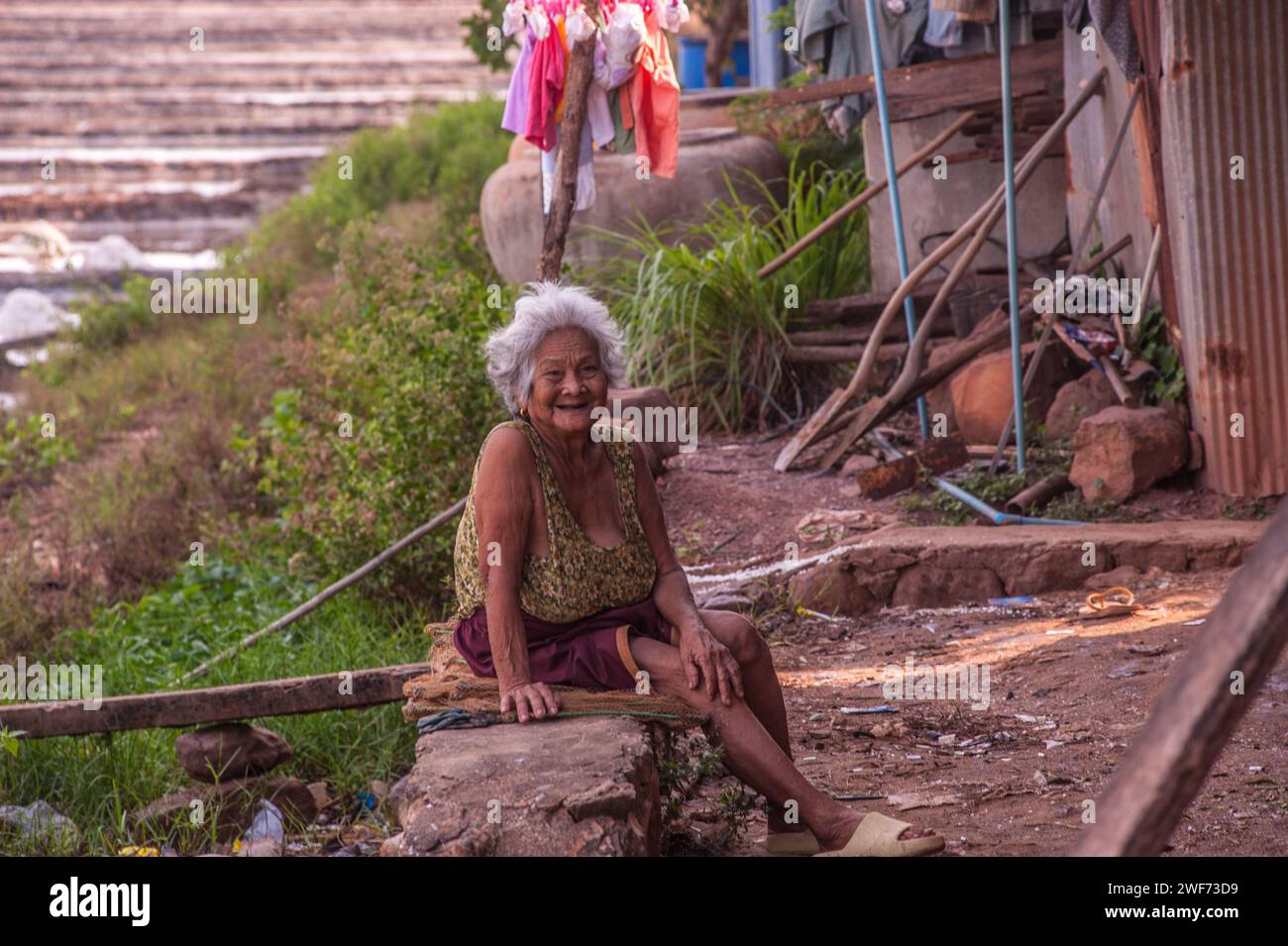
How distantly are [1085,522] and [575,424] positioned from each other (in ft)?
10.5

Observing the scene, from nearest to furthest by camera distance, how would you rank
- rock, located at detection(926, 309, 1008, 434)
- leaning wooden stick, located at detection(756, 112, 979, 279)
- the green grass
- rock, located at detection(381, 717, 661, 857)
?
rock, located at detection(381, 717, 661, 857)
the green grass
rock, located at detection(926, 309, 1008, 434)
leaning wooden stick, located at detection(756, 112, 979, 279)

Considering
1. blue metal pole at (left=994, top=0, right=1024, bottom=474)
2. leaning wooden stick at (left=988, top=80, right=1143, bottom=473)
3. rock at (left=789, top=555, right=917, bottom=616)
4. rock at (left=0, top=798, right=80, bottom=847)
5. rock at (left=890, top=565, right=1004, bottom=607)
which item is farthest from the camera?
leaning wooden stick at (left=988, top=80, right=1143, bottom=473)

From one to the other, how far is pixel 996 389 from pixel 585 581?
4.31 metres

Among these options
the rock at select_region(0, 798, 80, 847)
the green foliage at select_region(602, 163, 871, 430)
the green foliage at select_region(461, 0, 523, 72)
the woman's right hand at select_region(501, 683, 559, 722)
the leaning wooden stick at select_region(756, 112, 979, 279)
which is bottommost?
the rock at select_region(0, 798, 80, 847)

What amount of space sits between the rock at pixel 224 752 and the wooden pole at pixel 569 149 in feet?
6.93

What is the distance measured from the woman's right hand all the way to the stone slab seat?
0.03m

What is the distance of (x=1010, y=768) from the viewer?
3973 mm

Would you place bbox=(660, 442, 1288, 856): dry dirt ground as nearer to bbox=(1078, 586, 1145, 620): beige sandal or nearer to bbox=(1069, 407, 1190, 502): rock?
bbox=(1078, 586, 1145, 620): beige sandal

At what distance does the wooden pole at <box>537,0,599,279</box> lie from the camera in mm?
5629

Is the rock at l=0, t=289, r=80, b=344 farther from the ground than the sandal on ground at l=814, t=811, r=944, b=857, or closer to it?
farther from the ground

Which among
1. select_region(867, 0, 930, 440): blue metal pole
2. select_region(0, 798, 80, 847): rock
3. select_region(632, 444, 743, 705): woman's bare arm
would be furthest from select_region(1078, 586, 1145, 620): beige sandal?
select_region(0, 798, 80, 847): rock

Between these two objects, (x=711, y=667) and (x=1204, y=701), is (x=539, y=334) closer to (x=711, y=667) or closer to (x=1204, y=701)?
(x=711, y=667)

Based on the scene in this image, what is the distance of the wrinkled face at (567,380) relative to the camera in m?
3.46

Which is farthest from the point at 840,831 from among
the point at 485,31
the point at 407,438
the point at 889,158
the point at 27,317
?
the point at 27,317
